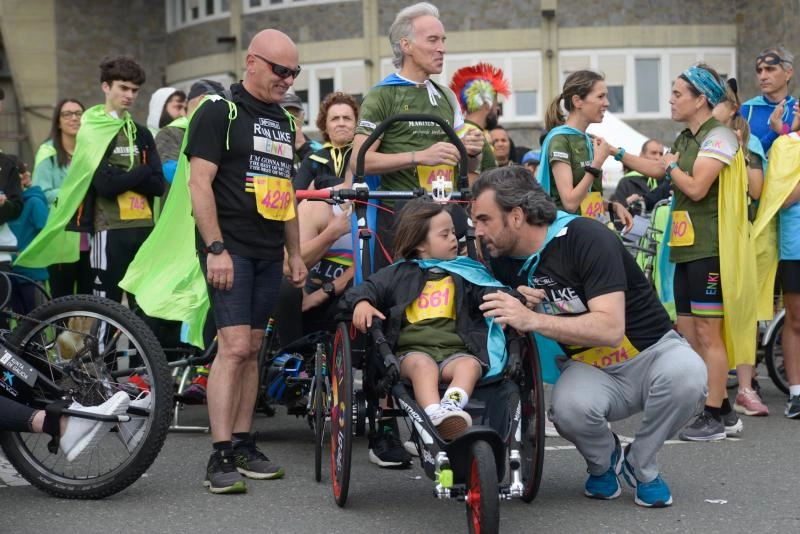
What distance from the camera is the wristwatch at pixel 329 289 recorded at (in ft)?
21.2

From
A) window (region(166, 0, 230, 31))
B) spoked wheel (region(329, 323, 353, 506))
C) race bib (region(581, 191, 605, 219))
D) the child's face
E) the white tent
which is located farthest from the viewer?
window (region(166, 0, 230, 31))

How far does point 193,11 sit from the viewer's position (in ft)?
116

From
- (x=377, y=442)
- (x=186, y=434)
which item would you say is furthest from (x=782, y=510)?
(x=186, y=434)

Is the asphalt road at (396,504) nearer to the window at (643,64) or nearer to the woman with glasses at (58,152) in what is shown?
the woman with glasses at (58,152)

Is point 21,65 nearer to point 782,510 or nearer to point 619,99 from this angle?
point 619,99

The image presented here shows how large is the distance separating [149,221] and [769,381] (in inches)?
186

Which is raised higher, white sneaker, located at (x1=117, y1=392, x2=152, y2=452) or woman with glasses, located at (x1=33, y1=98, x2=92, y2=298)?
woman with glasses, located at (x1=33, y1=98, x2=92, y2=298)

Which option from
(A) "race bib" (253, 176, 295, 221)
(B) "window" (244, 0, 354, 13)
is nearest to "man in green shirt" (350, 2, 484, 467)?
(A) "race bib" (253, 176, 295, 221)

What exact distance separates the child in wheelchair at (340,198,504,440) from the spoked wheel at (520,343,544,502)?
0.63 ft

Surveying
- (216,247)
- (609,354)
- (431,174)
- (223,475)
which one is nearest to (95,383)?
(223,475)

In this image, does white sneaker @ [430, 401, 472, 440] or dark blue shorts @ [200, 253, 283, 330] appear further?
dark blue shorts @ [200, 253, 283, 330]

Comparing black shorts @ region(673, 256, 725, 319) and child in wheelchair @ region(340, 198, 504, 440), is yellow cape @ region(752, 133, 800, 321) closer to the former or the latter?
black shorts @ region(673, 256, 725, 319)

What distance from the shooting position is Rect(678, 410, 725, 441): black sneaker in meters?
7.02

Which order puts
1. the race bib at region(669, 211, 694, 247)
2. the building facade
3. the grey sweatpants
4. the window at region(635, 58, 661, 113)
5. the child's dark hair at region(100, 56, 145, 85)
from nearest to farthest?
the grey sweatpants < the race bib at region(669, 211, 694, 247) < the child's dark hair at region(100, 56, 145, 85) < the building facade < the window at region(635, 58, 661, 113)
